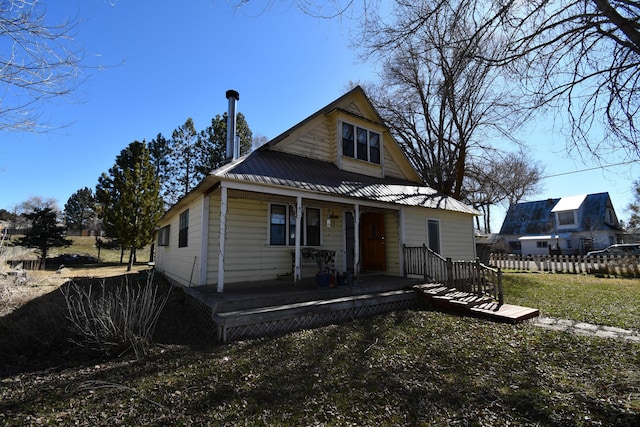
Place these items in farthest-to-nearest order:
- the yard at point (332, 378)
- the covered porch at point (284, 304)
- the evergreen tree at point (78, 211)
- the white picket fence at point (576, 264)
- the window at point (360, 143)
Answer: the evergreen tree at point (78, 211) → the white picket fence at point (576, 264) → the window at point (360, 143) → the covered porch at point (284, 304) → the yard at point (332, 378)

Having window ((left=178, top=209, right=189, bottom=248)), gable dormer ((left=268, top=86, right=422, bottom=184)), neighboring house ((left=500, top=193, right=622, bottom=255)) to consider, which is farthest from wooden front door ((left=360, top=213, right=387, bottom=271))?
neighboring house ((left=500, top=193, right=622, bottom=255))

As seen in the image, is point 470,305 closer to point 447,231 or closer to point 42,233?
point 447,231

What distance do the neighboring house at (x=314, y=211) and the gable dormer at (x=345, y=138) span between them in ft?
0.12

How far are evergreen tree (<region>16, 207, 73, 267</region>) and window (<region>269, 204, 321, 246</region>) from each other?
2352 cm

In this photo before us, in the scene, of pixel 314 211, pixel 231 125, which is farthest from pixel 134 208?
pixel 314 211

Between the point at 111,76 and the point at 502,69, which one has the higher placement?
the point at 502,69

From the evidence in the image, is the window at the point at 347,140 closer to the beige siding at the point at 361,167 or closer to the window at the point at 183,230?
the beige siding at the point at 361,167

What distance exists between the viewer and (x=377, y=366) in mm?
4121

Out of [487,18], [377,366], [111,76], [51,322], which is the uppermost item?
[487,18]

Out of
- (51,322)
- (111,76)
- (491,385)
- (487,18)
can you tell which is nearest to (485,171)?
(487,18)

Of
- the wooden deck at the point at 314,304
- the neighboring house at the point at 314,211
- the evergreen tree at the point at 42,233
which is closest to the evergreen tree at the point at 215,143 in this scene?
the evergreen tree at the point at 42,233

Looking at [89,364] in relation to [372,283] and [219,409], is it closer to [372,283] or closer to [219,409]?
[219,409]

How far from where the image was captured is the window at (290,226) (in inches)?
339

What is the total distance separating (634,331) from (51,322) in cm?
1069
